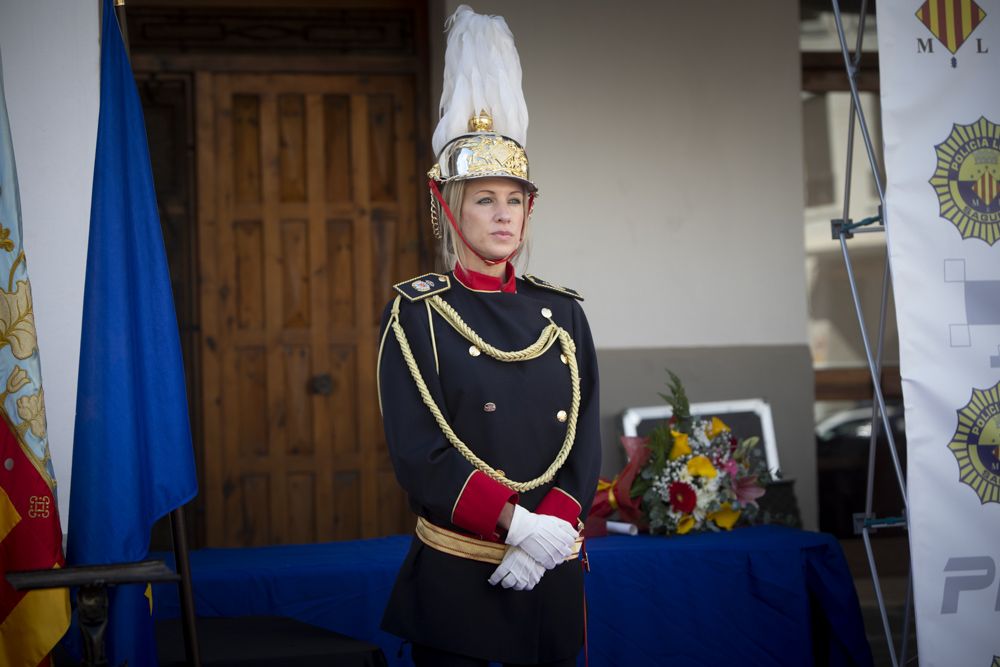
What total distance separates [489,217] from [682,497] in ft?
5.28

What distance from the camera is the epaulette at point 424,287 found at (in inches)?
87.4

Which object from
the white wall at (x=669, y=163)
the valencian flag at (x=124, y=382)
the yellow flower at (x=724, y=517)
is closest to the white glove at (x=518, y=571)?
the valencian flag at (x=124, y=382)

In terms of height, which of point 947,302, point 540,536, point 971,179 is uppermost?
point 971,179

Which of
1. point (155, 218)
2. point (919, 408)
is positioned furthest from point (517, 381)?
point (919, 408)

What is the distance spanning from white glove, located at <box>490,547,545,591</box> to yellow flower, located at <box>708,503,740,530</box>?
165 cm

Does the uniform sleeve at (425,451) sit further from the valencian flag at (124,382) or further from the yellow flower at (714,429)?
the yellow flower at (714,429)

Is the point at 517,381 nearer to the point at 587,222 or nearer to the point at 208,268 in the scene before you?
the point at 587,222

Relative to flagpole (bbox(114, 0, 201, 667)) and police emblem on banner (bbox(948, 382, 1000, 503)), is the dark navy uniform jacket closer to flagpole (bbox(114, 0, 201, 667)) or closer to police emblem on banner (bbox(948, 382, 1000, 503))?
flagpole (bbox(114, 0, 201, 667))

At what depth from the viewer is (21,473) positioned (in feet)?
7.07

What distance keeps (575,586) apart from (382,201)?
3100 millimetres

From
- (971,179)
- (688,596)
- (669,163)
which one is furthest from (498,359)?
(669,163)

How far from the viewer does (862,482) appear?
17.8ft

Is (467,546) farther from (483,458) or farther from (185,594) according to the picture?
(185,594)

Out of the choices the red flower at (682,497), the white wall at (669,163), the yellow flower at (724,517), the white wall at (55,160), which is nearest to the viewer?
the white wall at (55,160)
